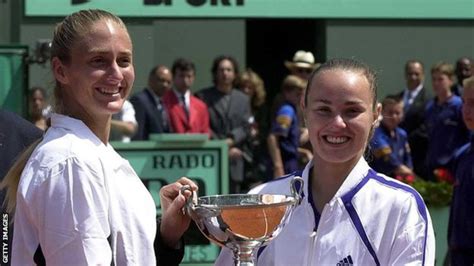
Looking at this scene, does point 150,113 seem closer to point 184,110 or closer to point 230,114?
point 184,110

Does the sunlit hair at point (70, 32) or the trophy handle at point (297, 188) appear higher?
the sunlit hair at point (70, 32)

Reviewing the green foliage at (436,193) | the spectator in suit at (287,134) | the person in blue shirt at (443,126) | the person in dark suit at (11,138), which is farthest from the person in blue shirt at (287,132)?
the person in dark suit at (11,138)

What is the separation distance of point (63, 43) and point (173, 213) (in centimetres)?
66

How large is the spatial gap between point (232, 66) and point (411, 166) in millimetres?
1987

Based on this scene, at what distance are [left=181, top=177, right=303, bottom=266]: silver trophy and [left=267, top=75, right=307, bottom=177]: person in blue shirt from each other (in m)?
A: 7.50

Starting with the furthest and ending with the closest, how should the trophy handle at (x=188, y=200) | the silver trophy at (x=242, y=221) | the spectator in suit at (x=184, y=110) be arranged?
1. the spectator in suit at (x=184, y=110)
2. the trophy handle at (x=188, y=200)
3. the silver trophy at (x=242, y=221)

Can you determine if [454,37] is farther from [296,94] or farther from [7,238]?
[7,238]

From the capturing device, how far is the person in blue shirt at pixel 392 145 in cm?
1083

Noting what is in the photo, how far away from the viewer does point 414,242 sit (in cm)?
362

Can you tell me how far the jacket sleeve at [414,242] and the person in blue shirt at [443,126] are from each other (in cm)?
748

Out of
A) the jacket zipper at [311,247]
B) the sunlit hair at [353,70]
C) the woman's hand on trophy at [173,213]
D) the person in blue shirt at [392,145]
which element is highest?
the sunlit hair at [353,70]

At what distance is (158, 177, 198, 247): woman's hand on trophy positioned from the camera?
3.72m

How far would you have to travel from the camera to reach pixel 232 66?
11945 millimetres

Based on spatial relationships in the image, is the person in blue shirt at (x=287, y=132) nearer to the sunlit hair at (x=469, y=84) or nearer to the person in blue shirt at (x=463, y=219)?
the sunlit hair at (x=469, y=84)
